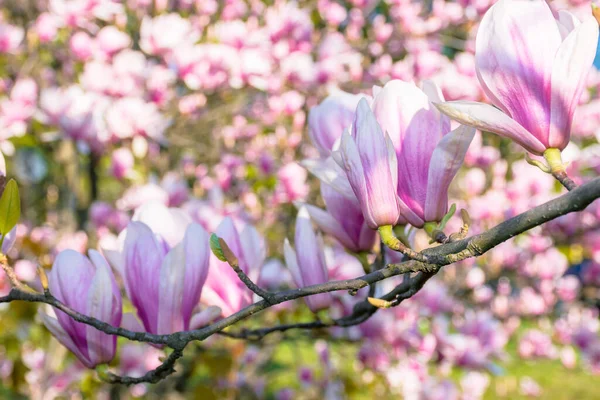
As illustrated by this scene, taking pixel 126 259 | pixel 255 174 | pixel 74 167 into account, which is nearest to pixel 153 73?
pixel 74 167

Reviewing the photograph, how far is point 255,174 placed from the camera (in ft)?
13.0

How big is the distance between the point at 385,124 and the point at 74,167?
2831mm

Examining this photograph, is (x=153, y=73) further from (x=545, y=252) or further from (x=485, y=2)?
(x=545, y=252)

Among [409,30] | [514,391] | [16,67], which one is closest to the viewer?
[16,67]

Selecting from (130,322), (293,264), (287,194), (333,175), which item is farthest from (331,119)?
(287,194)

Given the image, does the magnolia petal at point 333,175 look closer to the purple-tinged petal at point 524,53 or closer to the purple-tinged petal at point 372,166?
the purple-tinged petal at point 372,166

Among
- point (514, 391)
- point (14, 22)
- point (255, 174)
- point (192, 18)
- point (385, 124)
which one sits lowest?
point (514, 391)

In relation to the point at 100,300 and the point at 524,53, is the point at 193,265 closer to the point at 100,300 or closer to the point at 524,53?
the point at 100,300

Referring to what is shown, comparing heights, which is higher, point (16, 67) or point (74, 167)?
point (16, 67)

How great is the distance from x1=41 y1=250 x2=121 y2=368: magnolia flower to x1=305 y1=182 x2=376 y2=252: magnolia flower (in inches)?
15.9

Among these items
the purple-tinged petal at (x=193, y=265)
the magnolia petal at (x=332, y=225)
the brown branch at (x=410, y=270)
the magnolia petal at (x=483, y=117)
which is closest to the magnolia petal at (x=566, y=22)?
the magnolia petal at (x=483, y=117)

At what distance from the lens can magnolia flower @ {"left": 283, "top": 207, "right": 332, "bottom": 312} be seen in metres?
1.08

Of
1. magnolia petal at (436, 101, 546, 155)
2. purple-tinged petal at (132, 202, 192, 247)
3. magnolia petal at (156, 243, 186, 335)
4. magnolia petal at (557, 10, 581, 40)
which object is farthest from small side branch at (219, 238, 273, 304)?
magnolia petal at (557, 10, 581, 40)

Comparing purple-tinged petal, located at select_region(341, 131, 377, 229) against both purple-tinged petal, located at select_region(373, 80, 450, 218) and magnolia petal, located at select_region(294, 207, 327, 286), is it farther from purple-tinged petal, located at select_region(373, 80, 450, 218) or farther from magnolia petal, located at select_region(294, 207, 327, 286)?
magnolia petal, located at select_region(294, 207, 327, 286)
